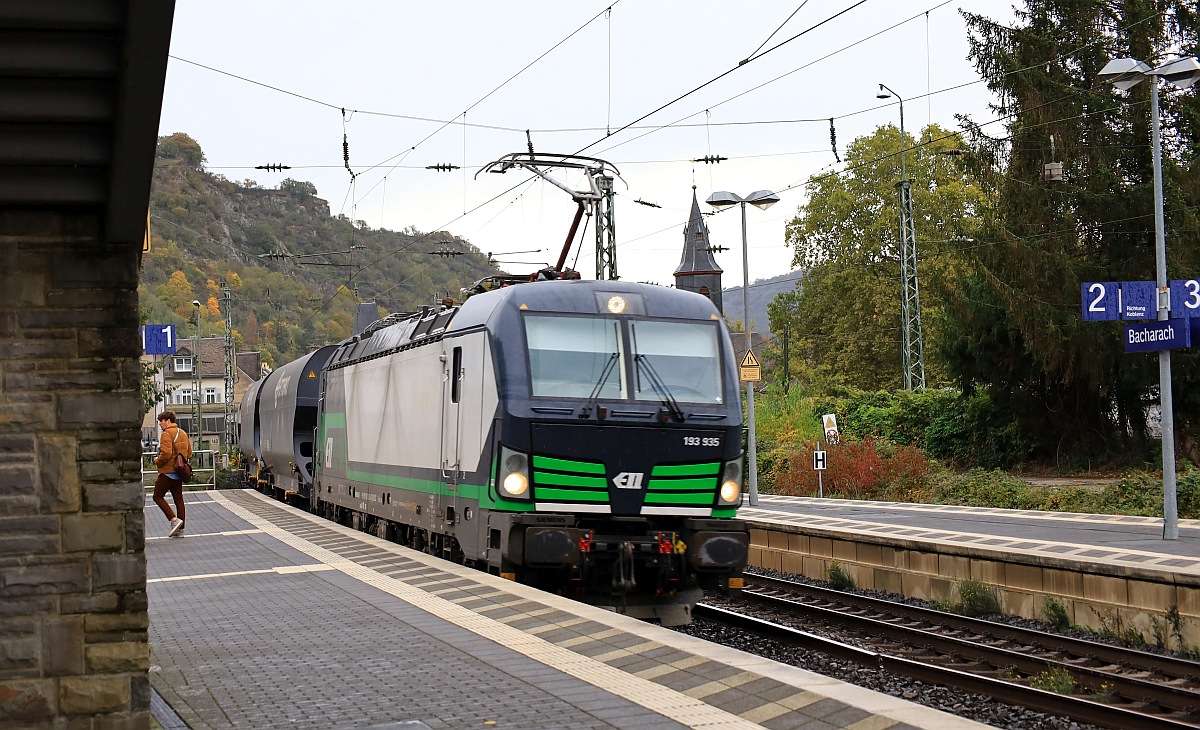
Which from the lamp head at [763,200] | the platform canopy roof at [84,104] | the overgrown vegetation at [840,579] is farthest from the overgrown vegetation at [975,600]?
the lamp head at [763,200]

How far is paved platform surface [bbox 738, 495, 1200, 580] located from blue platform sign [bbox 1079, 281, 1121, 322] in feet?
9.76

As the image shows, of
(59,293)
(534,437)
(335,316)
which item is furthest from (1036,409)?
(335,316)

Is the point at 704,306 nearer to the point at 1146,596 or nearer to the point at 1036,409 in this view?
the point at 1146,596

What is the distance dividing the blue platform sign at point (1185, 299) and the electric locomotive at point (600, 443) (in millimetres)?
7306

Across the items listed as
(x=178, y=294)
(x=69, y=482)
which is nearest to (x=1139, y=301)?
(x=69, y=482)

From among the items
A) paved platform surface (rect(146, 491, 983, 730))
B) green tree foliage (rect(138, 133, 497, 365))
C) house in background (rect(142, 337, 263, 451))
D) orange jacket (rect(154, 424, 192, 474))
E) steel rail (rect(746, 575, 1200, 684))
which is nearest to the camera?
paved platform surface (rect(146, 491, 983, 730))

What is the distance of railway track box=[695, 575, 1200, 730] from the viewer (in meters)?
9.74

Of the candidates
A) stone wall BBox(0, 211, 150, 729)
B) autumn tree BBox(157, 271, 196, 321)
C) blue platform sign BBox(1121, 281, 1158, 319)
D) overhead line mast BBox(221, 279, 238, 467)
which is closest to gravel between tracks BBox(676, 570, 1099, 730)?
stone wall BBox(0, 211, 150, 729)

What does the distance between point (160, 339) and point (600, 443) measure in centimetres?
2037

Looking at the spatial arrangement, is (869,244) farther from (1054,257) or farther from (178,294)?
(178,294)

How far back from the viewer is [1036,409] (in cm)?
3478

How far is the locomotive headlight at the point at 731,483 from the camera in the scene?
1316 cm

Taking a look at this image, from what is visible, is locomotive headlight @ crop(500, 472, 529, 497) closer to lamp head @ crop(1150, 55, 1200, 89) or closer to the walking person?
the walking person

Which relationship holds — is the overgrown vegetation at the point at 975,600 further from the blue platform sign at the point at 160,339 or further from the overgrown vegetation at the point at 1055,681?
the blue platform sign at the point at 160,339
